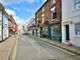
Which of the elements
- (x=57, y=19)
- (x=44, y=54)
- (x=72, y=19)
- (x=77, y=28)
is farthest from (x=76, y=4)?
(x=57, y=19)

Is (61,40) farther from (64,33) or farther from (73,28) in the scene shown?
(73,28)

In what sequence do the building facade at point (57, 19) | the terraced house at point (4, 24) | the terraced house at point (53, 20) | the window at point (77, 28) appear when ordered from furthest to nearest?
the terraced house at point (4, 24), the terraced house at point (53, 20), the building facade at point (57, 19), the window at point (77, 28)

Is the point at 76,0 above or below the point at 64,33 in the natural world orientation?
above

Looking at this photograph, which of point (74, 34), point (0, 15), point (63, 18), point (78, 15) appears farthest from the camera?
point (0, 15)

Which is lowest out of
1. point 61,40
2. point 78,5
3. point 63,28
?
point 61,40

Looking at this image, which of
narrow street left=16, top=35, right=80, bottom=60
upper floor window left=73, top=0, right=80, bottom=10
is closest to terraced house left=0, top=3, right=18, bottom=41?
narrow street left=16, top=35, right=80, bottom=60

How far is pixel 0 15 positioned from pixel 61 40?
14.5 meters

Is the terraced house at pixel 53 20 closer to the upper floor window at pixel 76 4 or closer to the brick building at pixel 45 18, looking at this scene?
the brick building at pixel 45 18

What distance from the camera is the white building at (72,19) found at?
23373 mm

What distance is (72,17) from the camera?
24.9 m

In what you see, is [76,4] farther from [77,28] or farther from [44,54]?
[44,54]

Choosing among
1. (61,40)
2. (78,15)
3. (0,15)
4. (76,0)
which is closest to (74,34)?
(78,15)

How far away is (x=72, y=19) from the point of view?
2491 cm

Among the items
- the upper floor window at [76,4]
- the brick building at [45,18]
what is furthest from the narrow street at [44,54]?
the brick building at [45,18]
